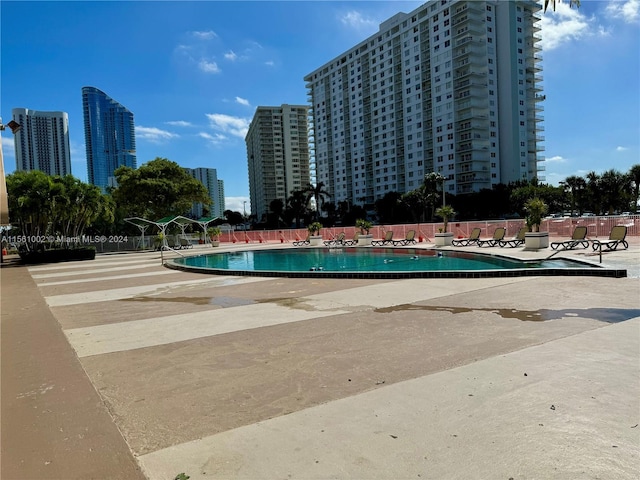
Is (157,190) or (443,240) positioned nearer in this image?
(443,240)

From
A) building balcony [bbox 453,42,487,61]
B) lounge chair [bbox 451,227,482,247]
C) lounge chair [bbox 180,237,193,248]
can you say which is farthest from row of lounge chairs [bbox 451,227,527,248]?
building balcony [bbox 453,42,487,61]

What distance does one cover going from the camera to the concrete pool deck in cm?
290

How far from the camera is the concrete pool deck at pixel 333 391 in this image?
114 inches

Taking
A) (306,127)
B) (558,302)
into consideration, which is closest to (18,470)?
(558,302)

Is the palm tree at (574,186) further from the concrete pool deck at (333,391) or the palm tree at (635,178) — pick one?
the concrete pool deck at (333,391)

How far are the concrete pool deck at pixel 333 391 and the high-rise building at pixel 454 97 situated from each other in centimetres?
9323

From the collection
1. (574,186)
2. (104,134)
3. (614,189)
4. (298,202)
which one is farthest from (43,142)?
(104,134)

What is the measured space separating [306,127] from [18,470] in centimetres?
17788

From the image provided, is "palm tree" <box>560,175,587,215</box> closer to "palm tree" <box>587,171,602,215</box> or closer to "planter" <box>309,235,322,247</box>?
"palm tree" <box>587,171,602,215</box>

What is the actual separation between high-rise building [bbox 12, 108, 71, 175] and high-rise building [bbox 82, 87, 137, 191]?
Answer: 79.2 m

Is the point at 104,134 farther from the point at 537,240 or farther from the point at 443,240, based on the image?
the point at 537,240

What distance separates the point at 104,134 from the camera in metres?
114

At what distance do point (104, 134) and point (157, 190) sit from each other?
3352 inches

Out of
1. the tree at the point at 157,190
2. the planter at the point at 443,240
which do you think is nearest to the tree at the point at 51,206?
the tree at the point at 157,190
